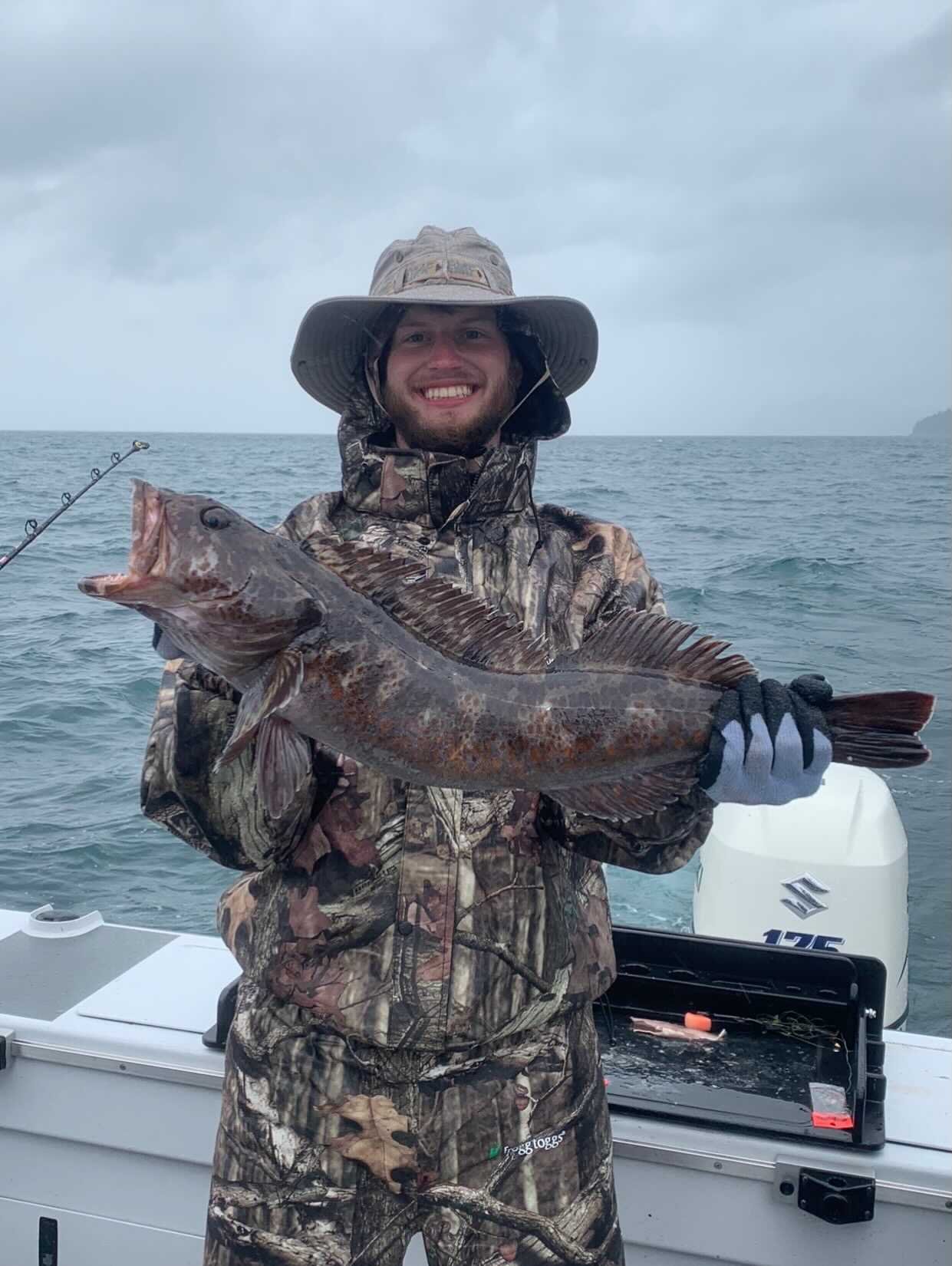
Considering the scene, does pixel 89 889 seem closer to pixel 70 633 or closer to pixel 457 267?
pixel 457 267

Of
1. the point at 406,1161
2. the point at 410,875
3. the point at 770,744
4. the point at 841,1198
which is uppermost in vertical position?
the point at 770,744

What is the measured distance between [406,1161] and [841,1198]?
4.35 feet

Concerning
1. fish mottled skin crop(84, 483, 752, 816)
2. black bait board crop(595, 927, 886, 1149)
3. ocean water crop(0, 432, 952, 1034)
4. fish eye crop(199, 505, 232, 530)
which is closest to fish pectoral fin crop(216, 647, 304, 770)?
fish mottled skin crop(84, 483, 752, 816)

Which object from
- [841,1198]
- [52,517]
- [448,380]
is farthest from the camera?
[52,517]

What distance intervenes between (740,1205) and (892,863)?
231 centimetres

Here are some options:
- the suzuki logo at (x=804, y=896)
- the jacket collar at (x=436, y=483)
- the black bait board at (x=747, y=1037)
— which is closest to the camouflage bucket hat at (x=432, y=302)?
the jacket collar at (x=436, y=483)

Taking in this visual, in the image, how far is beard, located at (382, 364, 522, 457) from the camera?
3.24 metres

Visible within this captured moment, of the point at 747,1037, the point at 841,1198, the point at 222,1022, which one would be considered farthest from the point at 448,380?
the point at 841,1198

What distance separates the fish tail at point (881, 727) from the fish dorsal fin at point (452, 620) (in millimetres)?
763

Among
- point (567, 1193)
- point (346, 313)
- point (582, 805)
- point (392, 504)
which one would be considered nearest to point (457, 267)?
point (346, 313)

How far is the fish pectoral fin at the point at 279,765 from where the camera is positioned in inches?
103

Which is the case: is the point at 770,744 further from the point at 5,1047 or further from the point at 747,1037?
the point at 5,1047

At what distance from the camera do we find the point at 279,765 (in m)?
2.64

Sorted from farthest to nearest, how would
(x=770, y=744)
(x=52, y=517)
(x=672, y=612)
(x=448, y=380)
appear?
1. (x=672, y=612)
2. (x=52, y=517)
3. (x=448, y=380)
4. (x=770, y=744)
